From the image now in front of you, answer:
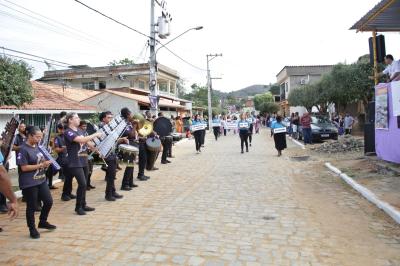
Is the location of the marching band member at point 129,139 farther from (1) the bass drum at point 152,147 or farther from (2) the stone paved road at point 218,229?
(1) the bass drum at point 152,147

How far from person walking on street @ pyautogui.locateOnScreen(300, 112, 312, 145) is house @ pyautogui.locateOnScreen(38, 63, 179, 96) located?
69.0 ft

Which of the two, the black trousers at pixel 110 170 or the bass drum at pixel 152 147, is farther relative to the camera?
the bass drum at pixel 152 147

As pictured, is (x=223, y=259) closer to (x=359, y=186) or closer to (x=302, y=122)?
(x=359, y=186)

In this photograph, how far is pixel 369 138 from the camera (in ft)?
40.0

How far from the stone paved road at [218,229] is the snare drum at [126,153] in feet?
2.45

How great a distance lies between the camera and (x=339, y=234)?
5.48 metres

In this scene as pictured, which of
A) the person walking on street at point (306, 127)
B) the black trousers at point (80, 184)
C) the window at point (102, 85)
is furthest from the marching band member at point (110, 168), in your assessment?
the window at point (102, 85)

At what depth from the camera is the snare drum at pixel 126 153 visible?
8116 mm

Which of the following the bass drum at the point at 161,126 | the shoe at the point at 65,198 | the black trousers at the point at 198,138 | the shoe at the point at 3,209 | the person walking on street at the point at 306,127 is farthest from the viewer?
the person walking on street at the point at 306,127

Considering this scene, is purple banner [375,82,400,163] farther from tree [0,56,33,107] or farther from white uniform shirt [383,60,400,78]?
tree [0,56,33,107]

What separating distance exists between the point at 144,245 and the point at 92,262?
75 cm

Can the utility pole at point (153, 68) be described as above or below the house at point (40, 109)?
above

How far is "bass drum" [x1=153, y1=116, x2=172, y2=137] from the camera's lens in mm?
11672

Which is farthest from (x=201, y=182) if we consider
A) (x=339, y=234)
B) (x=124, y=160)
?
(x=339, y=234)
